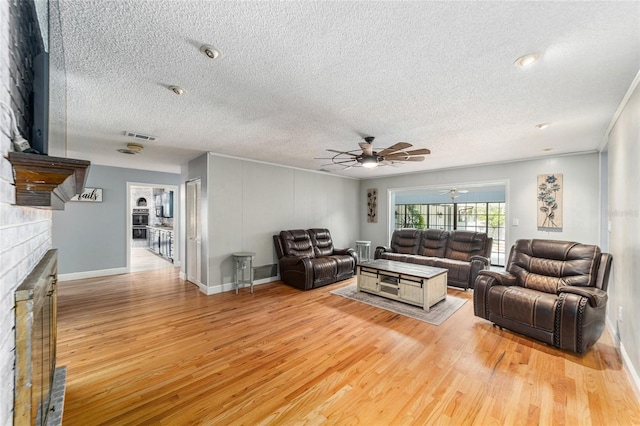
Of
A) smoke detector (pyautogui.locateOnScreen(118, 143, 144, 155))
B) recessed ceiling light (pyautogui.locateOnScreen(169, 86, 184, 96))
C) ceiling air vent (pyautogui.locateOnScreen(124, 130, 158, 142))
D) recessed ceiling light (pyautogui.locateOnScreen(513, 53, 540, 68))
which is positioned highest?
recessed ceiling light (pyautogui.locateOnScreen(169, 86, 184, 96))

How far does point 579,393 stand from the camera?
6.91 ft


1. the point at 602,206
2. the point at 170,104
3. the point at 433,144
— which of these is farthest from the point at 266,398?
the point at 602,206

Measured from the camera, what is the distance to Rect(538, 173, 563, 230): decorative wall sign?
4602mm

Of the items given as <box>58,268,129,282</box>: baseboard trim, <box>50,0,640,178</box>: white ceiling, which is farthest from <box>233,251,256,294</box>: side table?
<box>58,268,129,282</box>: baseboard trim

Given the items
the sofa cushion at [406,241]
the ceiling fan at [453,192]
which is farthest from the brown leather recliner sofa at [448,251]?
the ceiling fan at [453,192]

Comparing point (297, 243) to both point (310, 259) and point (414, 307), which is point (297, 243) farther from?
point (414, 307)

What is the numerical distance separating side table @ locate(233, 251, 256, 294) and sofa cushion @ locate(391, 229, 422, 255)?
3258 mm

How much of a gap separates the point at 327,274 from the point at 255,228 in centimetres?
170

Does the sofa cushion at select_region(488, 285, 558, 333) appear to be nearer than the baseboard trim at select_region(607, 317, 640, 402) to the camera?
No

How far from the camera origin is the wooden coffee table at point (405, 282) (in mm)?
3840

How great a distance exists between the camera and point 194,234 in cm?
519

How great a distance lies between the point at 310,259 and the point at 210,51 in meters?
3.88

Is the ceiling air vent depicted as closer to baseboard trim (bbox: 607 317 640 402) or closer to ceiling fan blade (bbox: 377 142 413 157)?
ceiling fan blade (bbox: 377 142 413 157)

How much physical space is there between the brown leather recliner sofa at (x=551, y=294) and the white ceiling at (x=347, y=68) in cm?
158
